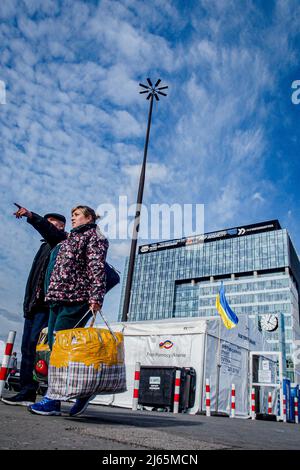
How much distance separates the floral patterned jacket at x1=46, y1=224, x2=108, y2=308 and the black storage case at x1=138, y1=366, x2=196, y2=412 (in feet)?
25.6

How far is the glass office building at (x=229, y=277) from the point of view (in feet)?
260

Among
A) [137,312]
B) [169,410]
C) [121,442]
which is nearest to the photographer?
[121,442]

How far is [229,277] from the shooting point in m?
88.5

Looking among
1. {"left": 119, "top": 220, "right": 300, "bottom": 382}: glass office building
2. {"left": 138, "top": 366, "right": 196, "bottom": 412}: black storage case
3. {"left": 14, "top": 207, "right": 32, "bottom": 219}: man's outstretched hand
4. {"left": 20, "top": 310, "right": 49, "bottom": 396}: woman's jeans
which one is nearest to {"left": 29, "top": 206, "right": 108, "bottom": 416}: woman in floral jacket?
{"left": 14, "top": 207, "right": 32, "bottom": 219}: man's outstretched hand

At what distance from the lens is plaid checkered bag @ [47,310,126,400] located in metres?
3.22

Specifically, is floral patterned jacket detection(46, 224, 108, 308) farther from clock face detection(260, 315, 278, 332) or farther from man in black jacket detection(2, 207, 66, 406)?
clock face detection(260, 315, 278, 332)

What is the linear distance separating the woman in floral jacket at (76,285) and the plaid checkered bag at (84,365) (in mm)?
216

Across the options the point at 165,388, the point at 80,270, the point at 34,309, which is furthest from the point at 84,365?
the point at 165,388

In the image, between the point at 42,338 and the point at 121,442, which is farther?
the point at 42,338

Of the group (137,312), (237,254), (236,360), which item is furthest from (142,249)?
(236,360)

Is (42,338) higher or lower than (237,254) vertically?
lower
